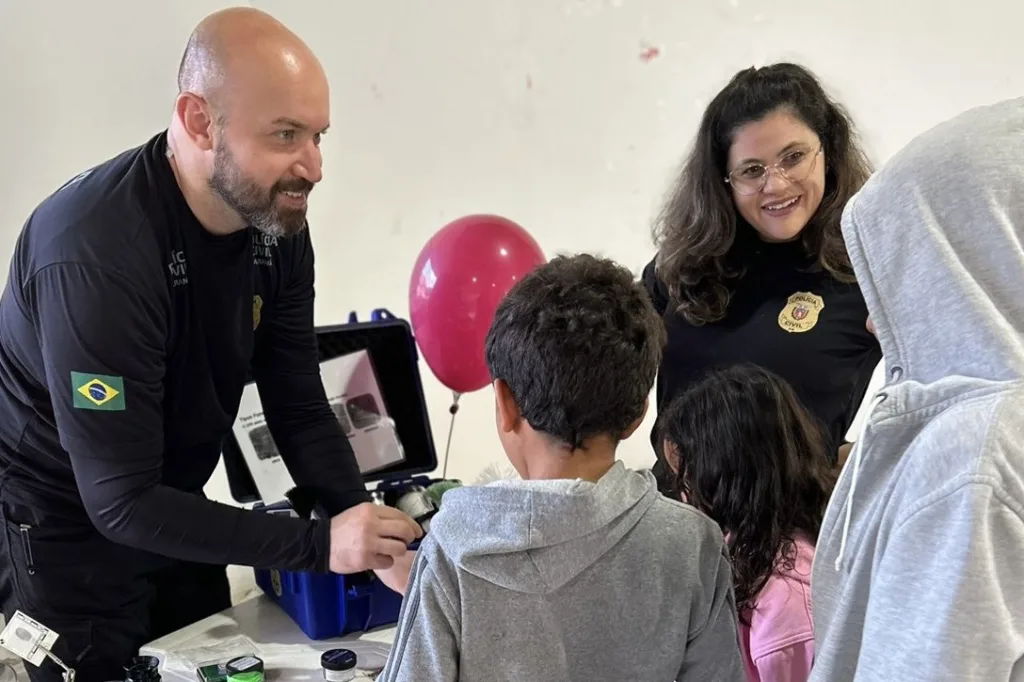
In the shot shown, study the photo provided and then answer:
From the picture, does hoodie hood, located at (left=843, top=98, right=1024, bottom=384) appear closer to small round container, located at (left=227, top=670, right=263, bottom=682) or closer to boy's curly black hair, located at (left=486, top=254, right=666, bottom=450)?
boy's curly black hair, located at (left=486, top=254, right=666, bottom=450)

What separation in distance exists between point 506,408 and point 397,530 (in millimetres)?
380

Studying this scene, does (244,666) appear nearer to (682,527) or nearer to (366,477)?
(366,477)

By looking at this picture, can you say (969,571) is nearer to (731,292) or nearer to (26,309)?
(731,292)

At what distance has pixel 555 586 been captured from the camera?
80 cm

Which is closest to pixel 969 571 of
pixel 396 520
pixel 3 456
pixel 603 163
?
pixel 396 520

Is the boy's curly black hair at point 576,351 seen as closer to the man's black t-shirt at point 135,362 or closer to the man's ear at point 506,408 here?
the man's ear at point 506,408

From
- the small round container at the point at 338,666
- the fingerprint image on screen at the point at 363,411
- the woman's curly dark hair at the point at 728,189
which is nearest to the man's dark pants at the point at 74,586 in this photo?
the small round container at the point at 338,666

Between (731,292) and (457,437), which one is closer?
(731,292)

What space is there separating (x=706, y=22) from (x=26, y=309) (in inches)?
70.4

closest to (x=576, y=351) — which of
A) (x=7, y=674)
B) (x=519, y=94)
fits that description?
(x=7, y=674)

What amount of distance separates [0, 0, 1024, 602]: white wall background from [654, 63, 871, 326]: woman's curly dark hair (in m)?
0.82

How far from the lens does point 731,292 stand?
4.67 feet

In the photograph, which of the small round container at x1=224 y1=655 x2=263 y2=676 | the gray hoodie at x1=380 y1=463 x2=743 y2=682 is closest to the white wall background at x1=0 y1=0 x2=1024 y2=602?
the small round container at x1=224 y1=655 x2=263 y2=676

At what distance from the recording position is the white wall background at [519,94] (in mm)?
2055
